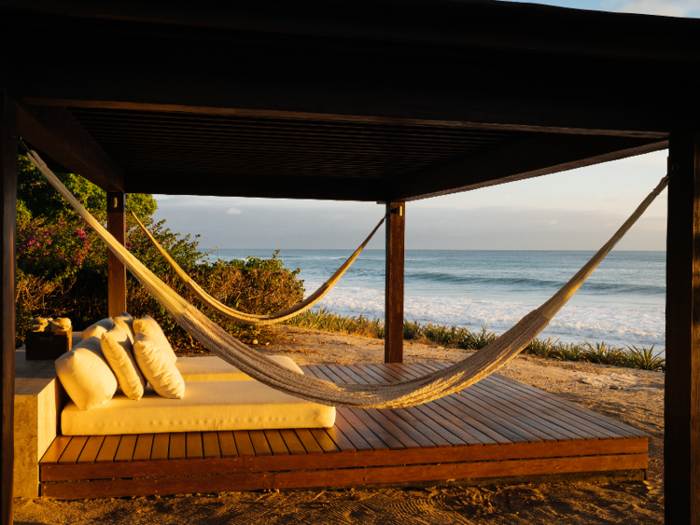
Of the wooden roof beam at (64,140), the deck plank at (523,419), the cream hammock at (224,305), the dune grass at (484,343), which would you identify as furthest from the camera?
the dune grass at (484,343)

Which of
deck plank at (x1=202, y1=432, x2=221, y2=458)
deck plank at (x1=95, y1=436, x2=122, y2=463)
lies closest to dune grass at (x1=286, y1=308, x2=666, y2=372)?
deck plank at (x1=202, y1=432, x2=221, y2=458)

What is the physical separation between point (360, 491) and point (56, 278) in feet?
15.8

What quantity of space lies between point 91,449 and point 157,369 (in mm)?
501

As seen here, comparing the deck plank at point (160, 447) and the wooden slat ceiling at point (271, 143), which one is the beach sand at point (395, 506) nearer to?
the deck plank at point (160, 447)

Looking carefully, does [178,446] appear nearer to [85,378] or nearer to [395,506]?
[85,378]

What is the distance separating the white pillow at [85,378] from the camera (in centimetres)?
264

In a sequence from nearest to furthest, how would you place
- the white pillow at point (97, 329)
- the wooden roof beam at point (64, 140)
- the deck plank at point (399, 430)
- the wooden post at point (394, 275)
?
the wooden roof beam at point (64, 140) < the deck plank at point (399, 430) < the white pillow at point (97, 329) < the wooden post at point (394, 275)

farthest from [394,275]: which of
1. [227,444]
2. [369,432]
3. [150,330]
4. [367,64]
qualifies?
[367,64]

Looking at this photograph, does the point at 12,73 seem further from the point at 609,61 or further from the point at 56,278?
the point at 56,278

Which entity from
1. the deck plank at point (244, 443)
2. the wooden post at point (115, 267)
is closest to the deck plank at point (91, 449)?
the deck plank at point (244, 443)

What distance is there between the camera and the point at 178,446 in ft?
8.75

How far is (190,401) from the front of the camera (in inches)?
115

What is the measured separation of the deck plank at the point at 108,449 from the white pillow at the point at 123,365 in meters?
0.24

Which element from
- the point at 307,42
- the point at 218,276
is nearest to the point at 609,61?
the point at 307,42
